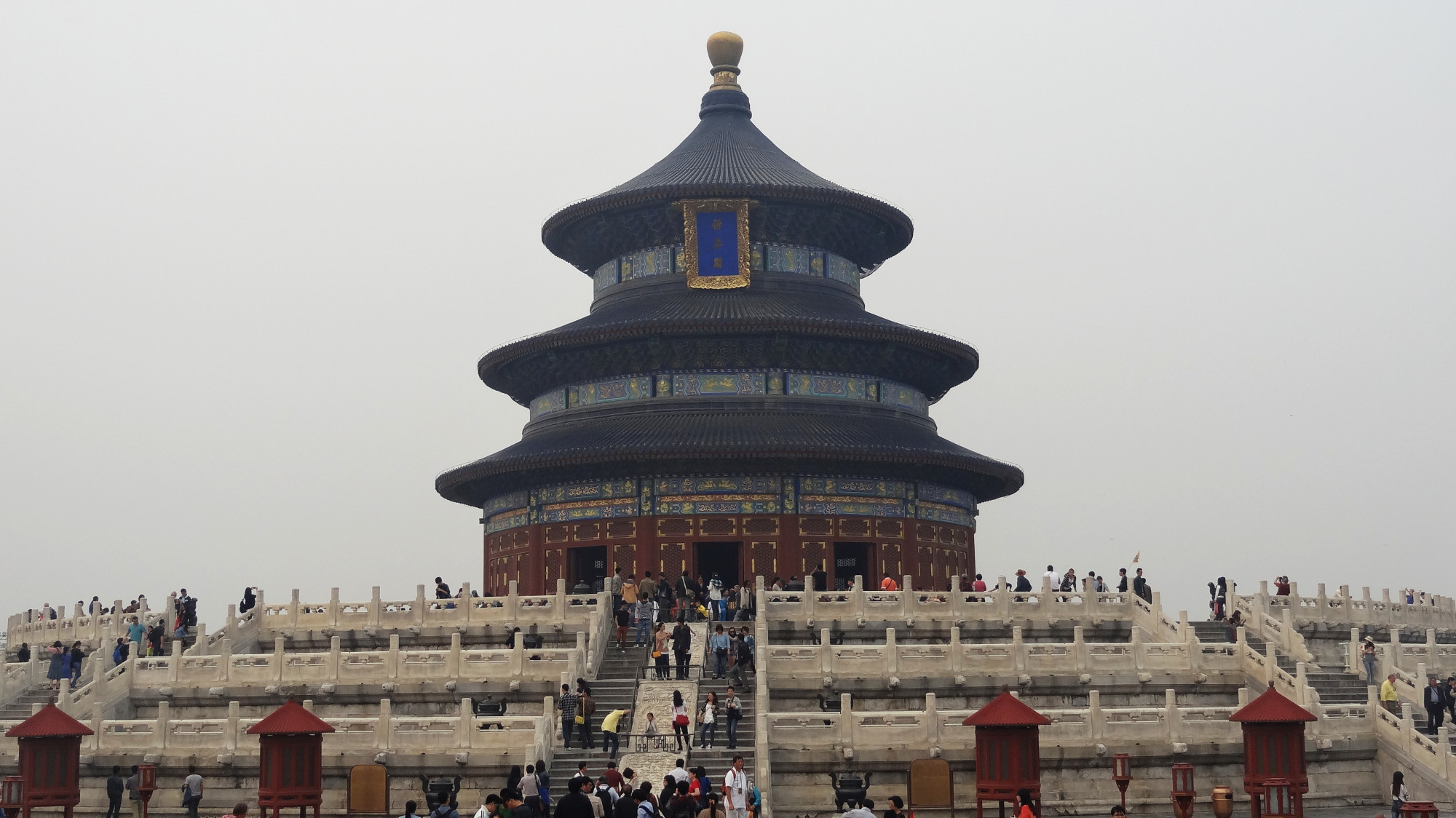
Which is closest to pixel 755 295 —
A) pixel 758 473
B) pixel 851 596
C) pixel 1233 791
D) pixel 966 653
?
pixel 758 473

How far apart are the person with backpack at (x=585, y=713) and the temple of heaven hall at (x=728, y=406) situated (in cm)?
1921

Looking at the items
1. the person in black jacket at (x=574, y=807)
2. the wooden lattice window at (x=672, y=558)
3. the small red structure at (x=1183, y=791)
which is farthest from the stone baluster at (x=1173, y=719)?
the wooden lattice window at (x=672, y=558)

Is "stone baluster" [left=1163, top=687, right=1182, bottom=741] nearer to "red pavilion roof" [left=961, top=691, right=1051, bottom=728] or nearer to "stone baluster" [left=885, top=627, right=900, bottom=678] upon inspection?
"red pavilion roof" [left=961, top=691, right=1051, bottom=728]

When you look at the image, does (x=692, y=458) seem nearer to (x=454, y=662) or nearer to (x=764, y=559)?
(x=764, y=559)

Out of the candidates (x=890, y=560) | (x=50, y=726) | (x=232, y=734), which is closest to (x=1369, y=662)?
(x=890, y=560)

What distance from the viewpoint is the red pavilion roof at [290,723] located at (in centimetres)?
2842

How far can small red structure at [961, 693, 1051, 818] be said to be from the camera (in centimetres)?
2827

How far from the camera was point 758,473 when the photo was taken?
53031mm

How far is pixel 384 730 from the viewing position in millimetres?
31562

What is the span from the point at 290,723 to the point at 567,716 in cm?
546

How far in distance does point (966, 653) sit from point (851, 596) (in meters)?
4.19

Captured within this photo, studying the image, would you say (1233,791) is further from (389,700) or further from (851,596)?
(389,700)

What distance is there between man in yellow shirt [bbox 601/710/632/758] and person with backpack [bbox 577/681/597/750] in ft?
0.87

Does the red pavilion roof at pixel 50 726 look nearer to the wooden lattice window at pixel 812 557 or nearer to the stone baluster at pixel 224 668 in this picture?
the stone baluster at pixel 224 668
